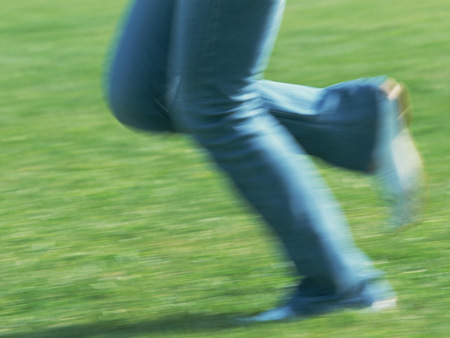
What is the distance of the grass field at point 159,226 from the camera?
246 cm

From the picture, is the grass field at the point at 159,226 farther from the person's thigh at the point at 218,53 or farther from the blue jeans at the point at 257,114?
the person's thigh at the point at 218,53

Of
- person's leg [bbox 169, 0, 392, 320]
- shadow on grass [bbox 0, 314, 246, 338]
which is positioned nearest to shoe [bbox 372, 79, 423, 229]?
person's leg [bbox 169, 0, 392, 320]

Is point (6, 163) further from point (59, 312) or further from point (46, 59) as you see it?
point (46, 59)

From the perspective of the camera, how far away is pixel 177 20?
222 centimetres

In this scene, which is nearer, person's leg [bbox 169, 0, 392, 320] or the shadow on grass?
person's leg [bbox 169, 0, 392, 320]

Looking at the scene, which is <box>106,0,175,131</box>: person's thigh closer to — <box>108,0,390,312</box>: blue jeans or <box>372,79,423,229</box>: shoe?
<box>108,0,390,312</box>: blue jeans

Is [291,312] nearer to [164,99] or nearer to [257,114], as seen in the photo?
[257,114]

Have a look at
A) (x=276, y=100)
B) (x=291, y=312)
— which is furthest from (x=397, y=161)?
(x=291, y=312)

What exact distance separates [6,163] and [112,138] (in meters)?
0.52

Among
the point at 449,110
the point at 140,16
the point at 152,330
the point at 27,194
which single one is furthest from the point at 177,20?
the point at 449,110

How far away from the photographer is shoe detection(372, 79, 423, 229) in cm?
237

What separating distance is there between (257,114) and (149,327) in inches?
23.7

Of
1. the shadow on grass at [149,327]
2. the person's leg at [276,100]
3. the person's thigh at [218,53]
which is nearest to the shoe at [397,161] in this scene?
the person's leg at [276,100]

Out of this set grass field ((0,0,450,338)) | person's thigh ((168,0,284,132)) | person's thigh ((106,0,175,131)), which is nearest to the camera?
person's thigh ((168,0,284,132))
